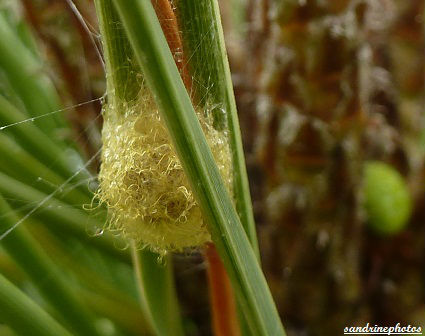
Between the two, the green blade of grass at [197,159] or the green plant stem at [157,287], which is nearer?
the green blade of grass at [197,159]

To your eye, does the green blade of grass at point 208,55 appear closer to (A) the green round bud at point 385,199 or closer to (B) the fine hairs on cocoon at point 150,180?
(B) the fine hairs on cocoon at point 150,180

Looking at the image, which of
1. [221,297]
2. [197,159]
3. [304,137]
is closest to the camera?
[197,159]

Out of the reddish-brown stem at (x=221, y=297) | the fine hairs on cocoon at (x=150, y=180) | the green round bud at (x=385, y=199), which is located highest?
the fine hairs on cocoon at (x=150, y=180)

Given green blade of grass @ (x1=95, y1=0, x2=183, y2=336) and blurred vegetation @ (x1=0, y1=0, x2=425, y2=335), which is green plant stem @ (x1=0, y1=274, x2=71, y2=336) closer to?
green blade of grass @ (x1=95, y1=0, x2=183, y2=336)

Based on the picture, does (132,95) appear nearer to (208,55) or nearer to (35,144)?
(208,55)

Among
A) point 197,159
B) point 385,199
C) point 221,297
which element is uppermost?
point 197,159

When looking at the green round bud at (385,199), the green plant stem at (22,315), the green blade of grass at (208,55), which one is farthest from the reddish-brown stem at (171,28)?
the green round bud at (385,199)

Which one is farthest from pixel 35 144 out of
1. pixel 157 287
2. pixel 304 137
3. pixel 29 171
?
pixel 304 137
